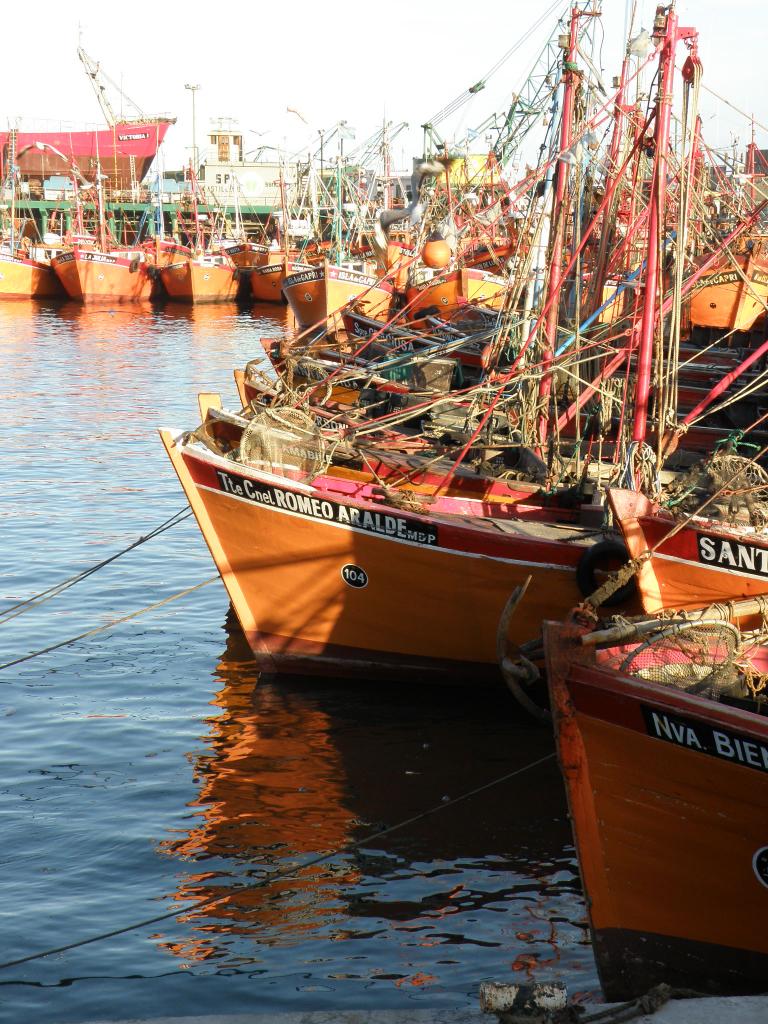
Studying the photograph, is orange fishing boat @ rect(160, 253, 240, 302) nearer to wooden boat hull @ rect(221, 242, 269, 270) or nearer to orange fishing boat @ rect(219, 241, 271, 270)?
orange fishing boat @ rect(219, 241, 271, 270)

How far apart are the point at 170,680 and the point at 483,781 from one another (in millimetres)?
4434

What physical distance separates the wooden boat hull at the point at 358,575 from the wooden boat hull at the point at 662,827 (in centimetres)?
490

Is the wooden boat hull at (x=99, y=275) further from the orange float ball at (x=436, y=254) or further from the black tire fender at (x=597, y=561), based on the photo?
the black tire fender at (x=597, y=561)

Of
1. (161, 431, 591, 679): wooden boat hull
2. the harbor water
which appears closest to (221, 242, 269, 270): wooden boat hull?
the harbor water

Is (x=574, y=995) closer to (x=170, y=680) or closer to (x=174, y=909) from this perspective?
(x=174, y=909)

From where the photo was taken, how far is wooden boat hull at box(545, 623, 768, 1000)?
7.55 m

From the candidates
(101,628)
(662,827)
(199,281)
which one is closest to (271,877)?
(662,827)

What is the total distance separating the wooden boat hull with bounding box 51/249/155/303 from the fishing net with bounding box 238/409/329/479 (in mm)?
55065

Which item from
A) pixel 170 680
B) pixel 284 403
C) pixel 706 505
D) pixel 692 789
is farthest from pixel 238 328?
pixel 692 789

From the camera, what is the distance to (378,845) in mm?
10633

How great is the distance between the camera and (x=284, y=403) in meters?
17.9

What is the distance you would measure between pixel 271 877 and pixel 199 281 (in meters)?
61.1

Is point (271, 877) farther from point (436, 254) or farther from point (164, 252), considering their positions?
point (164, 252)

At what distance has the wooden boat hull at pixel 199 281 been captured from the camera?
225ft
